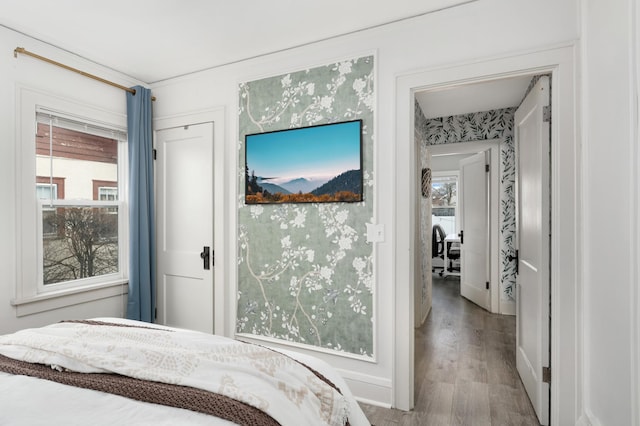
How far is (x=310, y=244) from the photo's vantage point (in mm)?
2639

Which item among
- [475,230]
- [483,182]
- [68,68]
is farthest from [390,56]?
[475,230]

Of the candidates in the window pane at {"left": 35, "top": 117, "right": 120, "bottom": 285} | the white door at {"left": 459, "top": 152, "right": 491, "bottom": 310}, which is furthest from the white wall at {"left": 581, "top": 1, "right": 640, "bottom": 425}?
the window pane at {"left": 35, "top": 117, "right": 120, "bottom": 285}

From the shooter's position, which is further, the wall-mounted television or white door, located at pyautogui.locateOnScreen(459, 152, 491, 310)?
white door, located at pyautogui.locateOnScreen(459, 152, 491, 310)

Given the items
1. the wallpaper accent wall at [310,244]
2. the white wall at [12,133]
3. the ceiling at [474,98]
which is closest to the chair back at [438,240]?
the ceiling at [474,98]

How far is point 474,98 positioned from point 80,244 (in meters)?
4.21

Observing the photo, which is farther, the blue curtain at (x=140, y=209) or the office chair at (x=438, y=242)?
the office chair at (x=438, y=242)

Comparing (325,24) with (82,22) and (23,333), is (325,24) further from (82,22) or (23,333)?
(23,333)

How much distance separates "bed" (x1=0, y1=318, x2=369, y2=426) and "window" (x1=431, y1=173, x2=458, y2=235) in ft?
23.6

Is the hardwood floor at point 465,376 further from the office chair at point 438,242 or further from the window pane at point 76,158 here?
the window pane at point 76,158

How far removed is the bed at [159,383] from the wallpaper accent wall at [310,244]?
1.02 metres

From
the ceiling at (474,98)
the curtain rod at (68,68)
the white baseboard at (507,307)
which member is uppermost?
the ceiling at (474,98)

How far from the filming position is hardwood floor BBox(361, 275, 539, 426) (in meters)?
2.22

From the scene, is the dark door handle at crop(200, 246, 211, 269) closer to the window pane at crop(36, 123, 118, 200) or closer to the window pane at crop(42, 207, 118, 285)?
the window pane at crop(42, 207, 118, 285)

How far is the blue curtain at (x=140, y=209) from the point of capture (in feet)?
10.2
